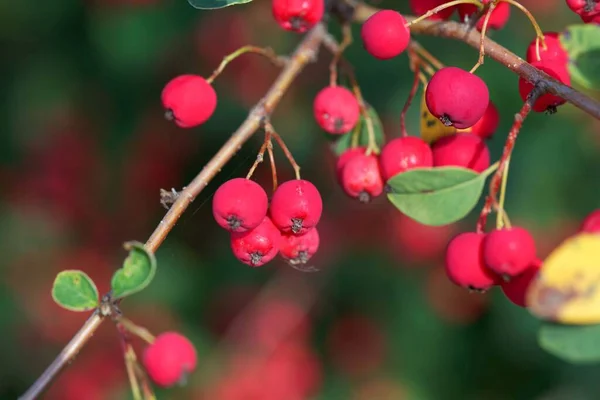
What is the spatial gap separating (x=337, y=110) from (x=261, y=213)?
0.41 metres

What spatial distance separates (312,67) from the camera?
11.1ft

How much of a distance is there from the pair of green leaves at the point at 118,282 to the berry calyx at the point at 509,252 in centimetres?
61

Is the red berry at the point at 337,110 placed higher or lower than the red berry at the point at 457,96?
higher

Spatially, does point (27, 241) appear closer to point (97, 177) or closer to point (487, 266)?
point (97, 177)

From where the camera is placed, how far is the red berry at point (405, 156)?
1.53 m

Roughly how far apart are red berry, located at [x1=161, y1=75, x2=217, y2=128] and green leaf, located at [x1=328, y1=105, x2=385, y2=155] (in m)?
0.40

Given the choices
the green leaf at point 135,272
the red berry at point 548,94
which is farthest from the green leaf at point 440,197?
the green leaf at point 135,272

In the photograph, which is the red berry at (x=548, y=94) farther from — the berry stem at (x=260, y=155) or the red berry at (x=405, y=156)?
the berry stem at (x=260, y=155)

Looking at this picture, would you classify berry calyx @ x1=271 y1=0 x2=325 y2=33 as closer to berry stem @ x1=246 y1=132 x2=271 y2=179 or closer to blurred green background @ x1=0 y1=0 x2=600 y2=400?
berry stem @ x1=246 y1=132 x2=271 y2=179

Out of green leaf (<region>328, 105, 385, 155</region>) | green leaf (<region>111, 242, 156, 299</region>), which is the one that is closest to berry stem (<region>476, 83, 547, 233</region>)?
green leaf (<region>328, 105, 385, 155</region>)

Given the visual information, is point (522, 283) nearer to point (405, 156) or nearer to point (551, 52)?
point (405, 156)

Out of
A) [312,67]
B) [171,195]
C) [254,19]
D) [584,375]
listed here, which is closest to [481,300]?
[584,375]

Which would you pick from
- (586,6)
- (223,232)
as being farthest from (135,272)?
(223,232)

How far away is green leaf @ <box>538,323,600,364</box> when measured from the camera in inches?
41.7
